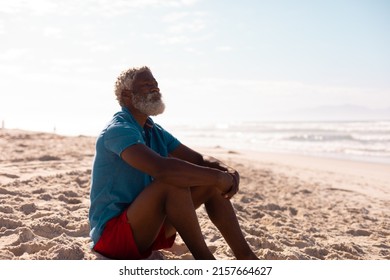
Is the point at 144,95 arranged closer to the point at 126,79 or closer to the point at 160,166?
the point at 126,79

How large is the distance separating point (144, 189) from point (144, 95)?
0.67 m

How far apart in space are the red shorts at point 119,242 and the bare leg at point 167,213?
0.15 feet

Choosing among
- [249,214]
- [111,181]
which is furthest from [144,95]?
[249,214]

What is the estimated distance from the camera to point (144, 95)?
127 inches

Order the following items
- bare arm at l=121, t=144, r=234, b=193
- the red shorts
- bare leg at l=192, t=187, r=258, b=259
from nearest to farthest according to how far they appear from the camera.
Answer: bare arm at l=121, t=144, r=234, b=193
the red shorts
bare leg at l=192, t=187, r=258, b=259

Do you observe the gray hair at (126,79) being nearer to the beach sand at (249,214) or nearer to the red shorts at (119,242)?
the red shorts at (119,242)

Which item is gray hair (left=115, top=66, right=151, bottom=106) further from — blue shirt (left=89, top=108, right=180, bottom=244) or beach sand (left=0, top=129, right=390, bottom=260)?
beach sand (left=0, top=129, right=390, bottom=260)

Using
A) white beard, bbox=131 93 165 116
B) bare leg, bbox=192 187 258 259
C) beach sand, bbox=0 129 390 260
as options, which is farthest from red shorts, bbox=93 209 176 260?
white beard, bbox=131 93 165 116

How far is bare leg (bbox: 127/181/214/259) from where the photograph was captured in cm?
287

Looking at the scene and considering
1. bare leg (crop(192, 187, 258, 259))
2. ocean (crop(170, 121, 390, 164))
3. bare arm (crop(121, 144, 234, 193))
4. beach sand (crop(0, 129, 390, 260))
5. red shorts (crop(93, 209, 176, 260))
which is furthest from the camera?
ocean (crop(170, 121, 390, 164))

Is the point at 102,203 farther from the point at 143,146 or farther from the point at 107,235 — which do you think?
the point at 143,146

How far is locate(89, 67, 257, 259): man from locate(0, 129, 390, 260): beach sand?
0.36m
